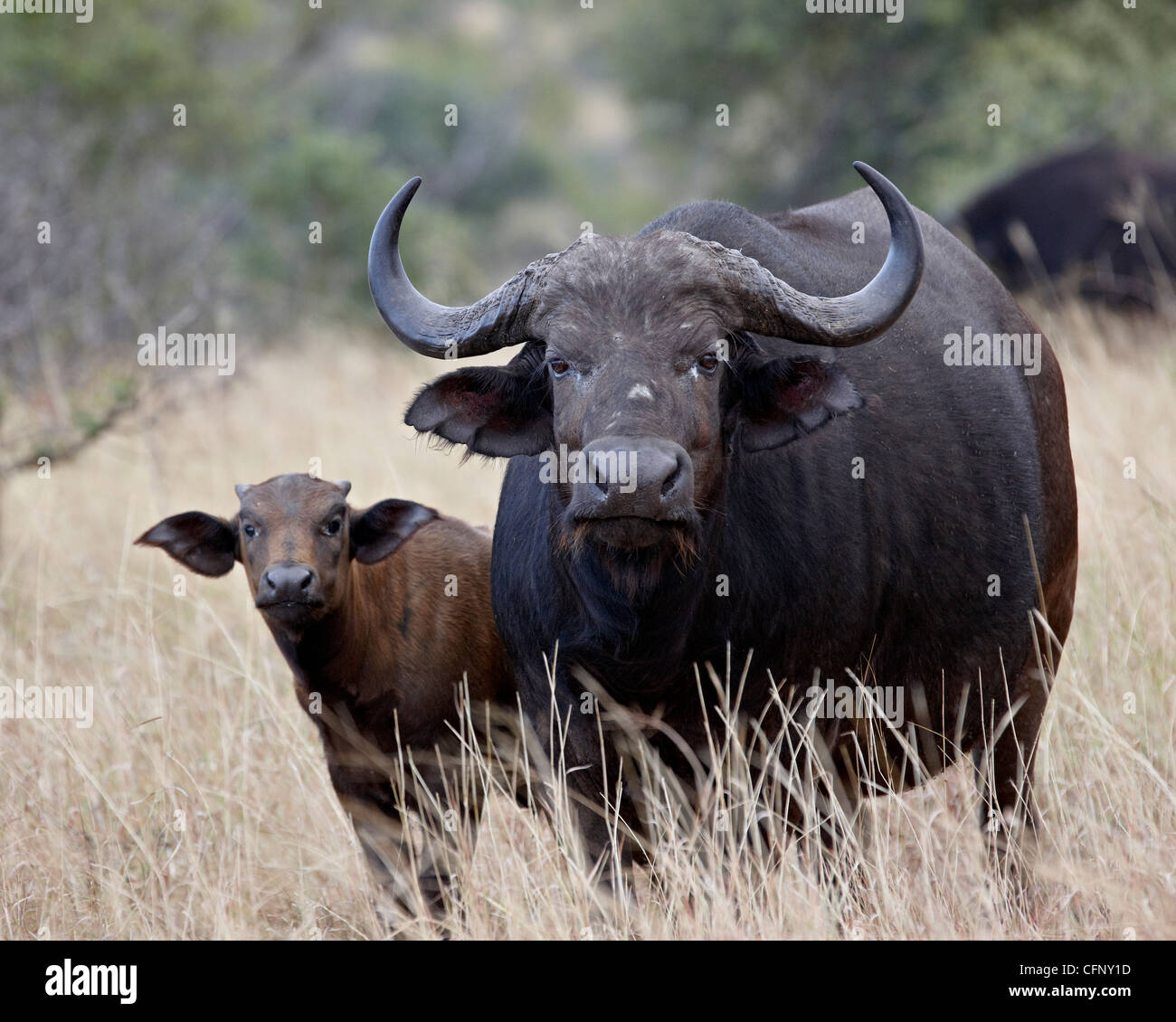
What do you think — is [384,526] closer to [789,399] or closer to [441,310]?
[441,310]

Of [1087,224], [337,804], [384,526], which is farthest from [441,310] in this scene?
[1087,224]

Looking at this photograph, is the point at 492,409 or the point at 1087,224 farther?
the point at 1087,224

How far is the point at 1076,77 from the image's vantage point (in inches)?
750

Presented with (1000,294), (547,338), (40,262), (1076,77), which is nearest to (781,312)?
(547,338)

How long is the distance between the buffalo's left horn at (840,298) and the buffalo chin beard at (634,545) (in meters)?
0.76

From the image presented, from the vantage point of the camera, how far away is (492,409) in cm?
505

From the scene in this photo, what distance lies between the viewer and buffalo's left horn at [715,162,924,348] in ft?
15.5

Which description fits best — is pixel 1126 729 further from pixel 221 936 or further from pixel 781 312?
pixel 221 936

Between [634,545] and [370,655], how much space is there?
1897 millimetres

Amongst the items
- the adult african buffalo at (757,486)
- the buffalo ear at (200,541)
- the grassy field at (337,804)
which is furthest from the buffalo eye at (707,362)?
the buffalo ear at (200,541)

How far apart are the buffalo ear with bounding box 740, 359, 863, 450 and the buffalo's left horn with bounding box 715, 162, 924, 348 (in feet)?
0.39

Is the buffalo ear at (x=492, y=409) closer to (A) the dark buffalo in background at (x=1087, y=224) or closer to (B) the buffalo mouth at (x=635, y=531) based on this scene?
(B) the buffalo mouth at (x=635, y=531)

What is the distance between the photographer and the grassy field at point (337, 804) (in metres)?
4.68

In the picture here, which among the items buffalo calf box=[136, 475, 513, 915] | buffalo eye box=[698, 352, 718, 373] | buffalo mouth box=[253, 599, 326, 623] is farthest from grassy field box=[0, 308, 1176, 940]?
buffalo eye box=[698, 352, 718, 373]
